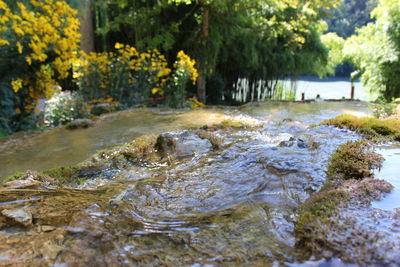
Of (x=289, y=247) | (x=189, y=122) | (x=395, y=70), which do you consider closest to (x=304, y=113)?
(x=189, y=122)

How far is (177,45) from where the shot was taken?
32.4 ft

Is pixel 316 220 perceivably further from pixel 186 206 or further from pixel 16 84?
pixel 16 84

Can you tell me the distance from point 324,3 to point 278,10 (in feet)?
6.02

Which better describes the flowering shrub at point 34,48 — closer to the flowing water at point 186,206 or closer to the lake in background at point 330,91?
the flowing water at point 186,206

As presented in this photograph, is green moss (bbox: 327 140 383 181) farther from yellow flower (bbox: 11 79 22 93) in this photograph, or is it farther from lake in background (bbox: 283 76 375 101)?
lake in background (bbox: 283 76 375 101)

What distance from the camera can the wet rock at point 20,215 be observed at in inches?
66.0

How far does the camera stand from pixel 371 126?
366 cm

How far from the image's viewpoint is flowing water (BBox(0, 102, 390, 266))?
4.91 feet

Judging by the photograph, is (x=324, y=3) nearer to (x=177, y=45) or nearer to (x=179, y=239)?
(x=177, y=45)

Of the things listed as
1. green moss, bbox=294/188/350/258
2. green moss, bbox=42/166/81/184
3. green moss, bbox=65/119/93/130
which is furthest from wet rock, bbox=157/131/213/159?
green moss, bbox=65/119/93/130

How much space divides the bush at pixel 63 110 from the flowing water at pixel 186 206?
1967 millimetres

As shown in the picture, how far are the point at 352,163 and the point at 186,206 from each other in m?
1.23

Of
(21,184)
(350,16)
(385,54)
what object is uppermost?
(350,16)

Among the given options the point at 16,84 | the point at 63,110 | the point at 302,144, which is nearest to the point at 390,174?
the point at 302,144
